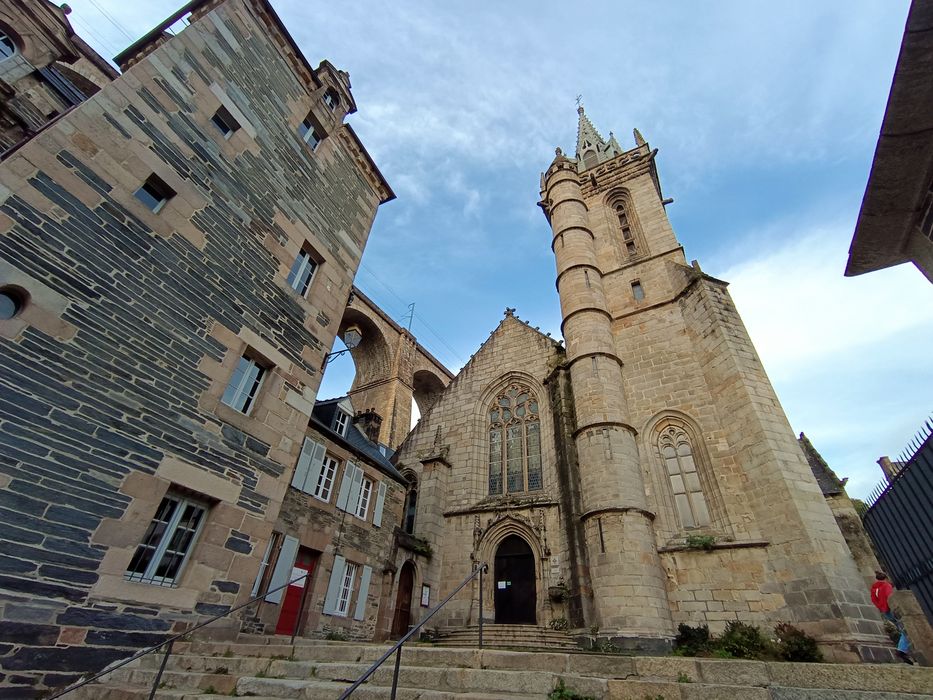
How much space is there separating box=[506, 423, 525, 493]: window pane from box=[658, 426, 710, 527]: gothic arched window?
3.94m

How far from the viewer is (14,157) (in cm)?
475

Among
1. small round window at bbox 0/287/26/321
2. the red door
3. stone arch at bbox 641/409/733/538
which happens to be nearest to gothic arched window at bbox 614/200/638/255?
stone arch at bbox 641/409/733/538

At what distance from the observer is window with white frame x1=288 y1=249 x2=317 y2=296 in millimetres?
8477

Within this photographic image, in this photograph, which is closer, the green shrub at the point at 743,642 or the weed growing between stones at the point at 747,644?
the weed growing between stones at the point at 747,644

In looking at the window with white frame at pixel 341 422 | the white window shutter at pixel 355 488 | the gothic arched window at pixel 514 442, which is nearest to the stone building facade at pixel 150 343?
the white window shutter at pixel 355 488

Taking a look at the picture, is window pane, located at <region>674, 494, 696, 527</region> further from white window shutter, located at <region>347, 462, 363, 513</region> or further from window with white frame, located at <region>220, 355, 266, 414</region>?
window with white frame, located at <region>220, 355, 266, 414</region>

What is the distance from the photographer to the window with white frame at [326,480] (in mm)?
8901

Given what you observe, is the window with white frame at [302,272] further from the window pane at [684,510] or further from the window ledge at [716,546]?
the window pane at [684,510]

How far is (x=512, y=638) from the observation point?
9.36m

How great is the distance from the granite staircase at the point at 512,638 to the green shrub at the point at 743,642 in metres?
2.60

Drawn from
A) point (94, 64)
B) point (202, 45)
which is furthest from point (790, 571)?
point (94, 64)

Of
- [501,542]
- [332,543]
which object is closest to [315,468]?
[332,543]

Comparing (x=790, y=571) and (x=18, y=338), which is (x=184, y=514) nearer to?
(x=18, y=338)

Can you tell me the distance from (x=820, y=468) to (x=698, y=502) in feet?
19.8
